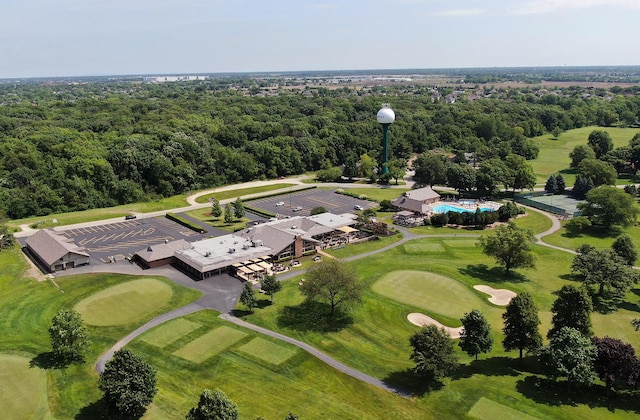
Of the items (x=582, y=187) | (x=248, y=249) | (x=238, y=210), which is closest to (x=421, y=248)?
(x=248, y=249)

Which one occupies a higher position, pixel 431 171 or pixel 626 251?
pixel 431 171

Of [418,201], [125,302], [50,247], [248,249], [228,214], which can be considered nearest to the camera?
[125,302]

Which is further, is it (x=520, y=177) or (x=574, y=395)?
(x=520, y=177)

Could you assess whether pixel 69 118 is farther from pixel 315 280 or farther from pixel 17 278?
pixel 315 280

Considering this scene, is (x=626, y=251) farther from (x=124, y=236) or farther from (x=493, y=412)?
(x=124, y=236)

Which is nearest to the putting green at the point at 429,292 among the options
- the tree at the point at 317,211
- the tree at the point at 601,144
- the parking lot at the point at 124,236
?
the tree at the point at 317,211

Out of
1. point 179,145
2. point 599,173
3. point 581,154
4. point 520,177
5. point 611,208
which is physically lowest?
point 611,208
